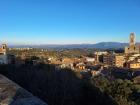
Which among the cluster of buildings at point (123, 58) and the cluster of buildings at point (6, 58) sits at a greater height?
the cluster of buildings at point (6, 58)

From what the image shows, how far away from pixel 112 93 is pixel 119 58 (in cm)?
5395

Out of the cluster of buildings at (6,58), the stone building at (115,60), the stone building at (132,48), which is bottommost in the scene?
the stone building at (115,60)

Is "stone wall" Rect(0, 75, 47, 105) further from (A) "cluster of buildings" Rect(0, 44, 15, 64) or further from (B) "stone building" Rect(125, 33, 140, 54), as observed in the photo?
(B) "stone building" Rect(125, 33, 140, 54)

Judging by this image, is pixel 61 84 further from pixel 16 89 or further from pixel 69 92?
pixel 16 89

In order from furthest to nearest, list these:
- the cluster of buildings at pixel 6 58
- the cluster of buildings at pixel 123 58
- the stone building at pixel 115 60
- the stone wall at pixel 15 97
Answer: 1. the stone building at pixel 115 60
2. the cluster of buildings at pixel 123 58
3. the cluster of buildings at pixel 6 58
4. the stone wall at pixel 15 97

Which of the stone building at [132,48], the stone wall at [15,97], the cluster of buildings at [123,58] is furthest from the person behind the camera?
the stone building at [132,48]

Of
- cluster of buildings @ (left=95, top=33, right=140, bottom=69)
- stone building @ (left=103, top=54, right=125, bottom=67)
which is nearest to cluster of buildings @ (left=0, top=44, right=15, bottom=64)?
cluster of buildings @ (left=95, top=33, right=140, bottom=69)

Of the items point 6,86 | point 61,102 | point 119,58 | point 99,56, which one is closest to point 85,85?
point 61,102

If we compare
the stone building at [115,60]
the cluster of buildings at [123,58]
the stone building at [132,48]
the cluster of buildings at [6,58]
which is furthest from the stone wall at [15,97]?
the stone building at [132,48]

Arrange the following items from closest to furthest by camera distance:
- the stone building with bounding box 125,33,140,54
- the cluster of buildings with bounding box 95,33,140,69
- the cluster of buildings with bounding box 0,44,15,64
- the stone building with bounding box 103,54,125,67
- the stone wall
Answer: the stone wall < the cluster of buildings with bounding box 0,44,15,64 < the cluster of buildings with bounding box 95,33,140,69 < the stone building with bounding box 103,54,125,67 < the stone building with bounding box 125,33,140,54

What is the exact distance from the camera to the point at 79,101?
7742mm

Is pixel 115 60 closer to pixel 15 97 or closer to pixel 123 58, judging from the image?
pixel 123 58

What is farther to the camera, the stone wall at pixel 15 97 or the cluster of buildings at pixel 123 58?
the cluster of buildings at pixel 123 58

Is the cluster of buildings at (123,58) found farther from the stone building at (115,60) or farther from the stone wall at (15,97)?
the stone wall at (15,97)
